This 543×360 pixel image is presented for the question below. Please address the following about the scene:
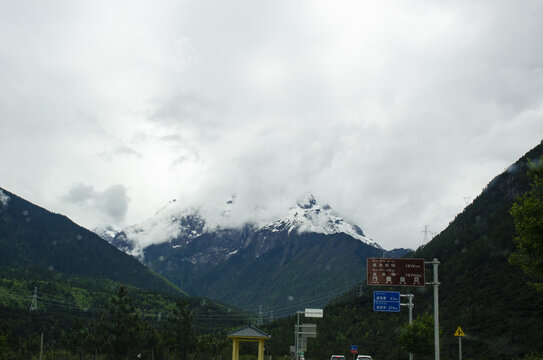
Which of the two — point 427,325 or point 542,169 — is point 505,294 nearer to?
point 427,325

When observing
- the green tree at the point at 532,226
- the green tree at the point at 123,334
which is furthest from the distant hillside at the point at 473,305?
the green tree at the point at 123,334

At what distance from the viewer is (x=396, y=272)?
3509cm

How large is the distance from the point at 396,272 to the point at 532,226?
14031 mm

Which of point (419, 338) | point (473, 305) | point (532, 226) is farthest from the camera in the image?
point (473, 305)

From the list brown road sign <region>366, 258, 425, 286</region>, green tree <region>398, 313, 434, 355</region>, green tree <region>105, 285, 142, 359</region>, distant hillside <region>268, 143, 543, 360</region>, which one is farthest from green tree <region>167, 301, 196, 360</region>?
brown road sign <region>366, 258, 425, 286</region>

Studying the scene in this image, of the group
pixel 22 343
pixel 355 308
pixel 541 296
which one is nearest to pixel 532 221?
pixel 541 296

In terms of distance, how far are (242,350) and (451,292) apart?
48225mm

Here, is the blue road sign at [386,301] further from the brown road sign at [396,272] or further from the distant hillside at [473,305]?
the distant hillside at [473,305]

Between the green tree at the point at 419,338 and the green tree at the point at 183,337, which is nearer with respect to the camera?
the green tree at the point at 419,338

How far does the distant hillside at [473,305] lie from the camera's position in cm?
8469

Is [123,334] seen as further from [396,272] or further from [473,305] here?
[473,305]

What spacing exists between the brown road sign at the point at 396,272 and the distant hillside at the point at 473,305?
106ft

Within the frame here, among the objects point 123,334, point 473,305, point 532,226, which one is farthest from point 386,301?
point 473,305

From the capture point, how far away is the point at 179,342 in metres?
83.4
